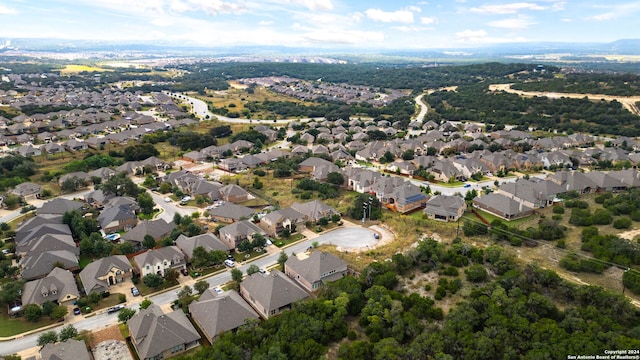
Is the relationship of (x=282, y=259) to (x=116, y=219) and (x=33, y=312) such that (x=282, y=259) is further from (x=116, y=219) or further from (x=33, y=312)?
(x=116, y=219)

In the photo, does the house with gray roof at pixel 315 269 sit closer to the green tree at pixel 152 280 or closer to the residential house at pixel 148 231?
the green tree at pixel 152 280

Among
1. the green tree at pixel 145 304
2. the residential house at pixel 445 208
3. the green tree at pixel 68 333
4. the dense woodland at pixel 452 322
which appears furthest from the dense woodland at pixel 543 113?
the green tree at pixel 68 333

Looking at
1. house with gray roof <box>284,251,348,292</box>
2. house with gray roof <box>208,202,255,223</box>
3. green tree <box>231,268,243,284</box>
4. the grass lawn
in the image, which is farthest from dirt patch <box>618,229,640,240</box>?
the grass lawn

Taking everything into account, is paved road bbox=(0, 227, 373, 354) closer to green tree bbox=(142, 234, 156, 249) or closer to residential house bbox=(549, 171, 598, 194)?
green tree bbox=(142, 234, 156, 249)

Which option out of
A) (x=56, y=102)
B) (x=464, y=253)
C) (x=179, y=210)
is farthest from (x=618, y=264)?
(x=56, y=102)

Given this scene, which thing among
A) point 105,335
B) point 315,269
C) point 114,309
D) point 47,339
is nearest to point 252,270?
point 315,269

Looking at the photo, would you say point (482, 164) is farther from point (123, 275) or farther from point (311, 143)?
point (123, 275)
